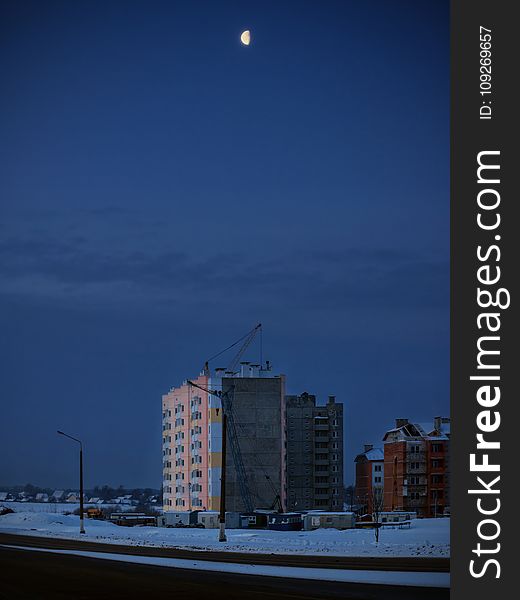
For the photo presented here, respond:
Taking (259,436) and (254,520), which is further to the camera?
(259,436)

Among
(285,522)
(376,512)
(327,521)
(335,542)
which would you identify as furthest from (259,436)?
(335,542)

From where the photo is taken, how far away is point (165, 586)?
31.6m

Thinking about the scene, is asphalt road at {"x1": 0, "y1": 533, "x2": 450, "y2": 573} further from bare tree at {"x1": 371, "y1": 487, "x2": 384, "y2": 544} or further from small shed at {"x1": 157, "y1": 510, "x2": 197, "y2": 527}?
small shed at {"x1": 157, "y1": 510, "x2": 197, "y2": 527}

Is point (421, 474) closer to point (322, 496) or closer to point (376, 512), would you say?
point (322, 496)

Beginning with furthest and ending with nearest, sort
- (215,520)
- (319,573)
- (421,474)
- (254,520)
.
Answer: (421,474)
(254,520)
(215,520)
(319,573)

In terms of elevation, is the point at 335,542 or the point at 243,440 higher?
the point at 243,440

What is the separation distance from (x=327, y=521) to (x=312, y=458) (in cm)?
6806

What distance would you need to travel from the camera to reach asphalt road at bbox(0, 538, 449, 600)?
27625mm

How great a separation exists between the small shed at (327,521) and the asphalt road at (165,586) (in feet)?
172

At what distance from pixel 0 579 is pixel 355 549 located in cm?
2351

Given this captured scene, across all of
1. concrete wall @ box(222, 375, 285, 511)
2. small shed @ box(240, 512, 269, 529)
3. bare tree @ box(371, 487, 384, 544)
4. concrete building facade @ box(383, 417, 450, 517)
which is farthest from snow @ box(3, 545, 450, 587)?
concrete building facade @ box(383, 417, 450, 517)

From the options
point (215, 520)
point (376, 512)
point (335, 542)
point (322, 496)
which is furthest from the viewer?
point (322, 496)

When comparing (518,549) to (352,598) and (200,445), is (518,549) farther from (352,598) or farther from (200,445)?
(200,445)

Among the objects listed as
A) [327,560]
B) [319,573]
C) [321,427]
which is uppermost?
[321,427]
